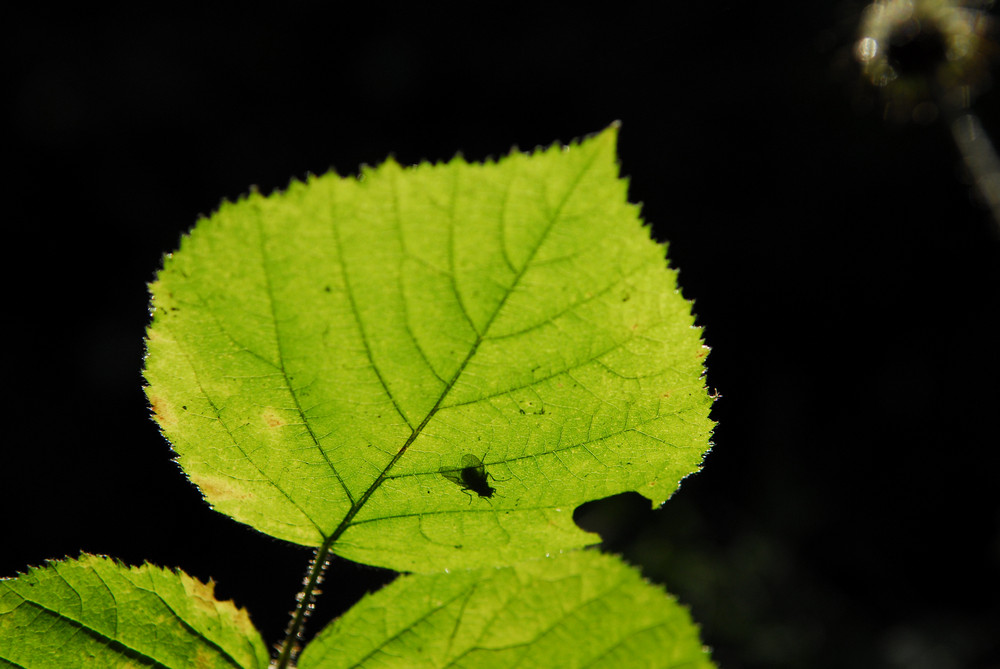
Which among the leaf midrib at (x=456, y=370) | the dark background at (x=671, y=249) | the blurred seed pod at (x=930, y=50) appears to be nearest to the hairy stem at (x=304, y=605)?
the leaf midrib at (x=456, y=370)

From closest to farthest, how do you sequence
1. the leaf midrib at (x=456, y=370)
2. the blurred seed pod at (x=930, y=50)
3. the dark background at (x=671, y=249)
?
the leaf midrib at (x=456, y=370), the blurred seed pod at (x=930, y=50), the dark background at (x=671, y=249)

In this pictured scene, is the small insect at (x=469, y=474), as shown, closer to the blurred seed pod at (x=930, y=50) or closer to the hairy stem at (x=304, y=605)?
the hairy stem at (x=304, y=605)

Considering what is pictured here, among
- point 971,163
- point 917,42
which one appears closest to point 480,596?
point 971,163

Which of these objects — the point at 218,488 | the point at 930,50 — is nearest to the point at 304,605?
the point at 218,488

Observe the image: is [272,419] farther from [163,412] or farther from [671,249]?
[671,249]

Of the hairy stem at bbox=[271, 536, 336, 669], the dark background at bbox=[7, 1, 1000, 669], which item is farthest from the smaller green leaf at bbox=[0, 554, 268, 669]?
the dark background at bbox=[7, 1, 1000, 669]
